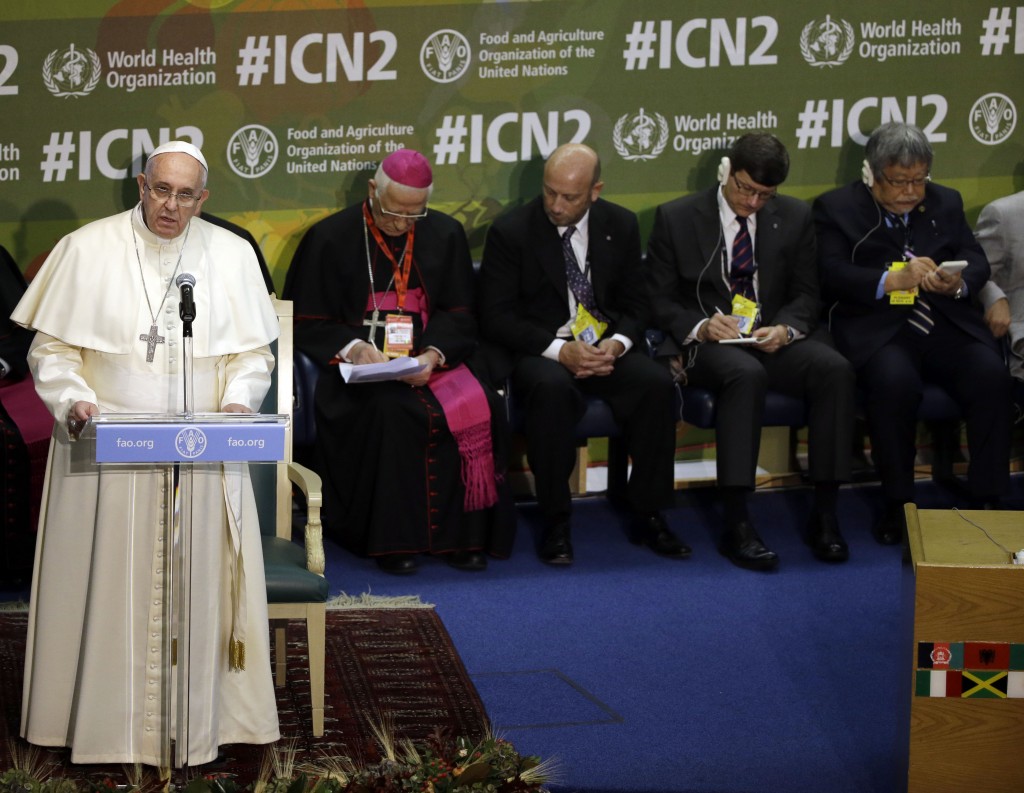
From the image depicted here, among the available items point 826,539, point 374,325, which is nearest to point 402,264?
point 374,325

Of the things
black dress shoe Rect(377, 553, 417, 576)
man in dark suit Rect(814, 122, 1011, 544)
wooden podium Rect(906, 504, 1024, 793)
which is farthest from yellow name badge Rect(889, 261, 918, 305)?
wooden podium Rect(906, 504, 1024, 793)

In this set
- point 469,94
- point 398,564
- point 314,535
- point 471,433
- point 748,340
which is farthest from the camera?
point 469,94

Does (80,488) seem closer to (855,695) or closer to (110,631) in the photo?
(110,631)

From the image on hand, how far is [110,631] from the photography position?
370 cm

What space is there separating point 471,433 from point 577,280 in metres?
0.94

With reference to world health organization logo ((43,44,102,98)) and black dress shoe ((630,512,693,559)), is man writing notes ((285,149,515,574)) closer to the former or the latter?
black dress shoe ((630,512,693,559))

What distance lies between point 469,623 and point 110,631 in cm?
171

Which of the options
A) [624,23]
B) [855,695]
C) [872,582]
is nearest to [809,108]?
[624,23]

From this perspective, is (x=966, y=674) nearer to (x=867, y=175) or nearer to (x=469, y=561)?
(x=469, y=561)

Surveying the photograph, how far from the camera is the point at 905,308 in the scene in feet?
21.2

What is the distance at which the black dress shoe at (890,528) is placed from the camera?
6.21 metres

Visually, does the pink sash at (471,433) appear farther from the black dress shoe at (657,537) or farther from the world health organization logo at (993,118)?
the world health organization logo at (993,118)

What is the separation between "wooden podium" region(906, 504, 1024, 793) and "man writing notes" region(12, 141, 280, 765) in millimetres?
1676

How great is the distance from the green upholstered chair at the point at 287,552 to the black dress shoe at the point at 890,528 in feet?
9.33
